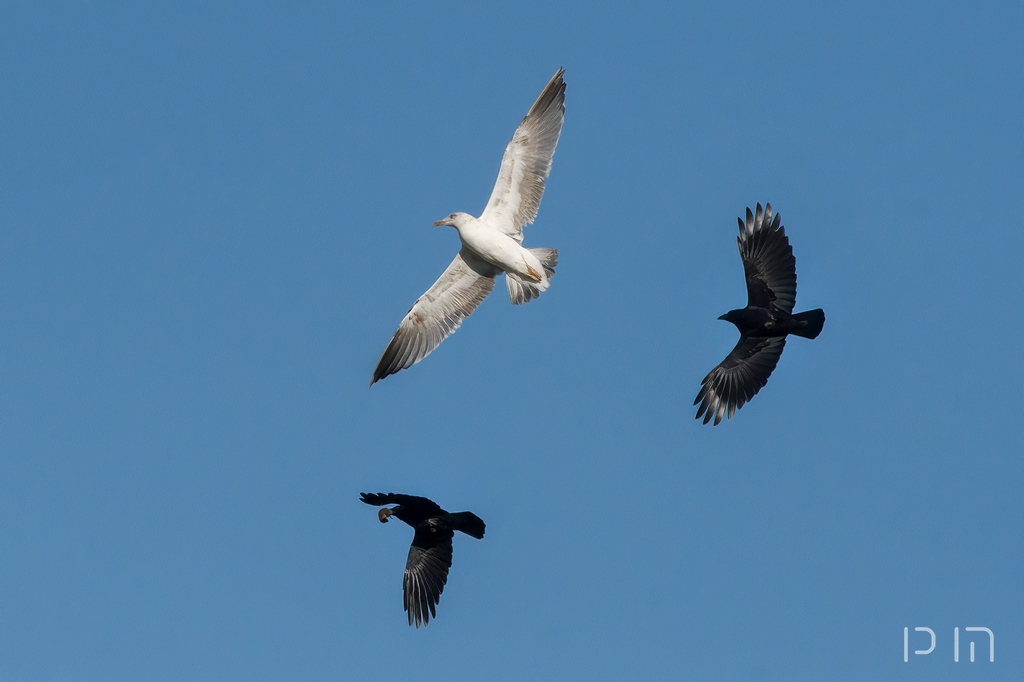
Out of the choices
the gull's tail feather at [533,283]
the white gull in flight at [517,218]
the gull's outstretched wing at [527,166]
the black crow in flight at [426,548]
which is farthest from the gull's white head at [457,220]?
the black crow in flight at [426,548]

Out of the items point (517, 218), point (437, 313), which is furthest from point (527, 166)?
point (437, 313)

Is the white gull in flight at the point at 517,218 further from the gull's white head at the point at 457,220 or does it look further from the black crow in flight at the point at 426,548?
the black crow in flight at the point at 426,548

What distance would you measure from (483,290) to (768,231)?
395 cm

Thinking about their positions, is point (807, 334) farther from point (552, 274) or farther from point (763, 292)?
point (552, 274)

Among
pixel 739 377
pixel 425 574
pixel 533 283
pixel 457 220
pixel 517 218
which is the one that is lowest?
pixel 425 574

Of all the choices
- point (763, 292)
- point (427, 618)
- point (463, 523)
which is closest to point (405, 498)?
point (463, 523)

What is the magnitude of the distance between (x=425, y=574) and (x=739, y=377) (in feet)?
16.1

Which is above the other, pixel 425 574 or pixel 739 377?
pixel 739 377

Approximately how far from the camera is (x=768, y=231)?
57.5ft

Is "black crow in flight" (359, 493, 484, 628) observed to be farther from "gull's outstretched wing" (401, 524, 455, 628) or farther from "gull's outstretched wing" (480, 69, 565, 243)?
"gull's outstretched wing" (480, 69, 565, 243)

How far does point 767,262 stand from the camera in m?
17.5

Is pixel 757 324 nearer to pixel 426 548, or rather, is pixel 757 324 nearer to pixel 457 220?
pixel 457 220

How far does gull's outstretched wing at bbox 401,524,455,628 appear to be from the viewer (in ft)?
55.1

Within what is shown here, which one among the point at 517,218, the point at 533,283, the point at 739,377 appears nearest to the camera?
the point at 533,283
